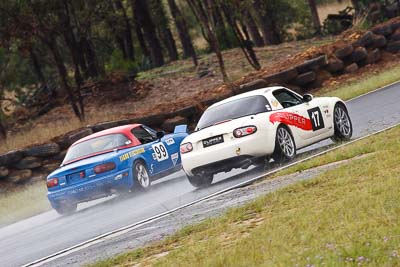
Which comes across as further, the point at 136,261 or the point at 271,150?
the point at 271,150

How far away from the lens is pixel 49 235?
1430 centimetres

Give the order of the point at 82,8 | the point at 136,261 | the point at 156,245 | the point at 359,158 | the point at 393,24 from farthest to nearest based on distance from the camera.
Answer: the point at 82,8, the point at 393,24, the point at 359,158, the point at 156,245, the point at 136,261

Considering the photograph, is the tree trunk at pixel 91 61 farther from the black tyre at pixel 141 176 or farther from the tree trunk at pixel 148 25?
the black tyre at pixel 141 176

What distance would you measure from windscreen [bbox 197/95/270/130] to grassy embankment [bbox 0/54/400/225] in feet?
16.7

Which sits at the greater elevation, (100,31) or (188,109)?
(100,31)

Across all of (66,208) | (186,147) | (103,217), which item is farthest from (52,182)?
(186,147)

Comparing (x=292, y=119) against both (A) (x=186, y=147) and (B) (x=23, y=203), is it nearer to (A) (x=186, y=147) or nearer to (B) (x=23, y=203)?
(A) (x=186, y=147)

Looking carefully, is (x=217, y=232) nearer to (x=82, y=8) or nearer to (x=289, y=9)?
(x=82, y=8)

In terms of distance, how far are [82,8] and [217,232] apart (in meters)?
32.4

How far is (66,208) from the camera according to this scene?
59.0ft

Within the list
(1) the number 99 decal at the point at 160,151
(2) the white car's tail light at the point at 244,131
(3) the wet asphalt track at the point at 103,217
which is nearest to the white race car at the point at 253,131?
(2) the white car's tail light at the point at 244,131

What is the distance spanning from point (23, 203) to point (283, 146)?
7985 millimetres

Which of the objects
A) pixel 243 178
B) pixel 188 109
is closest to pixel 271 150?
pixel 243 178

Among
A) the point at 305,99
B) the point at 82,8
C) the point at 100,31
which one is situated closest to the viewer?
the point at 305,99
